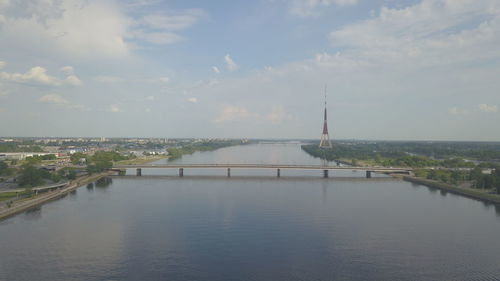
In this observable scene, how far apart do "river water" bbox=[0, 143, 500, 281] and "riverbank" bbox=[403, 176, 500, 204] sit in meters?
0.71

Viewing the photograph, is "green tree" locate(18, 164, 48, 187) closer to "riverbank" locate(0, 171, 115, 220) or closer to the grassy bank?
"riverbank" locate(0, 171, 115, 220)

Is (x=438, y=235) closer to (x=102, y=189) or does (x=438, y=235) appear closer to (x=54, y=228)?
(x=54, y=228)

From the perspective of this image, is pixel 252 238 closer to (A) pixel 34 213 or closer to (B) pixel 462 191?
(A) pixel 34 213

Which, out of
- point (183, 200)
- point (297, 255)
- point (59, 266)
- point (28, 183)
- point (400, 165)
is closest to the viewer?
point (59, 266)

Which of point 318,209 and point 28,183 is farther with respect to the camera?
point 28,183

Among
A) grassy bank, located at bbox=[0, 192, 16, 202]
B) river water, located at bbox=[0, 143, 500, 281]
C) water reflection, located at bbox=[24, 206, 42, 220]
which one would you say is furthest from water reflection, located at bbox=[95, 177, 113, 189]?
water reflection, located at bbox=[24, 206, 42, 220]

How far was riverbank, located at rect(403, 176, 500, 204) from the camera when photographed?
668 inches

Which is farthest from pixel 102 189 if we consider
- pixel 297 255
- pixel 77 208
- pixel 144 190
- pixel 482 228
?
pixel 482 228

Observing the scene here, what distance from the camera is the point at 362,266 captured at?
28.2 feet

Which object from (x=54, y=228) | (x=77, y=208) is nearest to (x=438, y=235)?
(x=54, y=228)

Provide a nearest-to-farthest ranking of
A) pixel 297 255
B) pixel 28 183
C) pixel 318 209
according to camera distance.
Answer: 1. pixel 297 255
2. pixel 318 209
3. pixel 28 183

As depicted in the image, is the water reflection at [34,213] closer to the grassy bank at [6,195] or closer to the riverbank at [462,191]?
the grassy bank at [6,195]

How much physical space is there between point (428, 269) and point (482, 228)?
5342 mm

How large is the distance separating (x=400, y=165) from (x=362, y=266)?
26.1m
